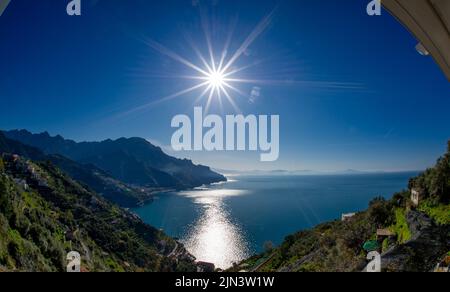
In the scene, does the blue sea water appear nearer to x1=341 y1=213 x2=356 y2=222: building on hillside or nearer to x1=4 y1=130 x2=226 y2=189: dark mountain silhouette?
x1=341 y1=213 x2=356 y2=222: building on hillside

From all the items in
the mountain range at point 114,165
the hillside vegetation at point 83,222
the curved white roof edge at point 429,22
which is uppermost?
the mountain range at point 114,165

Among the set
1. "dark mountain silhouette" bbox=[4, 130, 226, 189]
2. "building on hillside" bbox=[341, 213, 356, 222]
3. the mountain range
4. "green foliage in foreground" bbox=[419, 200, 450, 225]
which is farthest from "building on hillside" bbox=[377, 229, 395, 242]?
"dark mountain silhouette" bbox=[4, 130, 226, 189]

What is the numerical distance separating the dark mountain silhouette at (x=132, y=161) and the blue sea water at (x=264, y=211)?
17.4 feet

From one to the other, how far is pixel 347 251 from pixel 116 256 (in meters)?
9.65

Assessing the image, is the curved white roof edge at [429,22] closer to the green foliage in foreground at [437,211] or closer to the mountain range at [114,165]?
the green foliage in foreground at [437,211]

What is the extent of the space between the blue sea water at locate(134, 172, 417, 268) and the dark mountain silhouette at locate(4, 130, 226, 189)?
5.32 m

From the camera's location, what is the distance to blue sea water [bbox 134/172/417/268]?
8.80 m

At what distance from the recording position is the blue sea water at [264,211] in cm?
880

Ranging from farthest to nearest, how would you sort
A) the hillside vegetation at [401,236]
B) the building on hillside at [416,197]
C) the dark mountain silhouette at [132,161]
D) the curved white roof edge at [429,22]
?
the dark mountain silhouette at [132,161]
the building on hillside at [416,197]
the hillside vegetation at [401,236]
the curved white roof edge at [429,22]

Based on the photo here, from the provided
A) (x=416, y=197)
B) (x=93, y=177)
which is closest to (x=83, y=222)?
(x=416, y=197)

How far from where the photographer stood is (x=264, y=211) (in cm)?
1259

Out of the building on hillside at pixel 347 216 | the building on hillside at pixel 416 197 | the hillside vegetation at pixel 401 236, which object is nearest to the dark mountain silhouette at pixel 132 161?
the building on hillside at pixel 347 216
